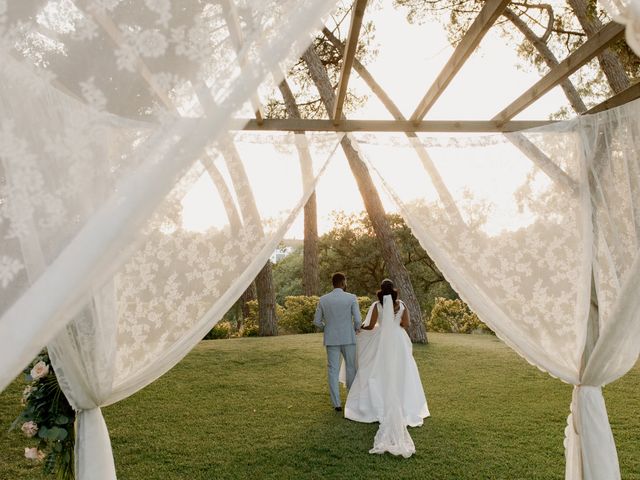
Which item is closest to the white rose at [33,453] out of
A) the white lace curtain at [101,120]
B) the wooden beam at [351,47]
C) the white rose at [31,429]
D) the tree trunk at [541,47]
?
the white rose at [31,429]

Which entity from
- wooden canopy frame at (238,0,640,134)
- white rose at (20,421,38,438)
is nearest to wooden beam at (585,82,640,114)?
wooden canopy frame at (238,0,640,134)

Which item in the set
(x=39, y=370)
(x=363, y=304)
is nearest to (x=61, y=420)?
(x=39, y=370)

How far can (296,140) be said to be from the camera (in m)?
3.49

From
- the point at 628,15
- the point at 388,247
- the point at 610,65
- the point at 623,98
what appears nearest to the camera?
the point at 628,15

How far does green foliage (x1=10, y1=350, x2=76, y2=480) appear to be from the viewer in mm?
3014

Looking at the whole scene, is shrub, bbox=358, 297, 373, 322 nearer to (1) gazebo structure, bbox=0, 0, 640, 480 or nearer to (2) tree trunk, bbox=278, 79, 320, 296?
(2) tree trunk, bbox=278, 79, 320, 296

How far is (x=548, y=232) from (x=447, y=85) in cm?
105

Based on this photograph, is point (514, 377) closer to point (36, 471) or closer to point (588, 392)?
point (588, 392)

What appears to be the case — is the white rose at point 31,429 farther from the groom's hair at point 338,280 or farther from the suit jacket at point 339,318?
the groom's hair at point 338,280

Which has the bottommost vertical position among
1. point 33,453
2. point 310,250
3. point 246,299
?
point 33,453

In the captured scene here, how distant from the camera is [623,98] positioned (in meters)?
3.26

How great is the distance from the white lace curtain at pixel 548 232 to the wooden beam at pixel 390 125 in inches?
3.9

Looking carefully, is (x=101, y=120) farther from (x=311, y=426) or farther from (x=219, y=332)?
(x=219, y=332)

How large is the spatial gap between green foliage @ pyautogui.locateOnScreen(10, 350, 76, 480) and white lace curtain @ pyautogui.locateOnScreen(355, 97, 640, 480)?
7.48 feet
